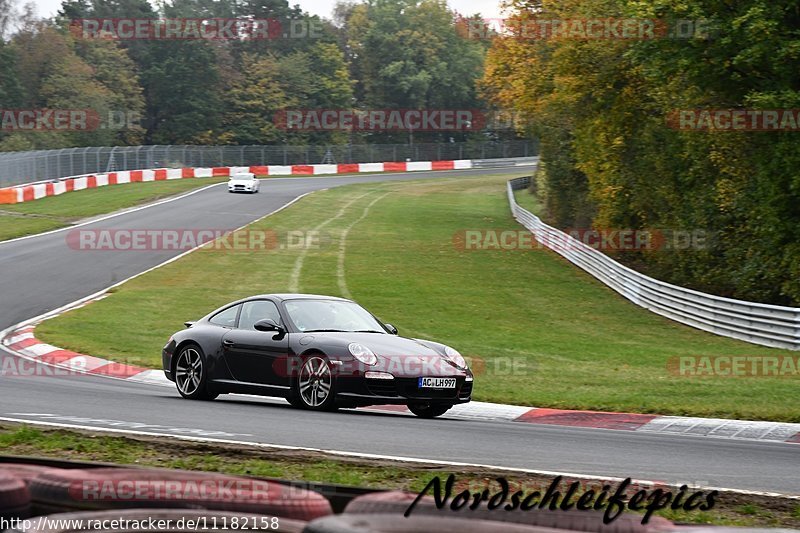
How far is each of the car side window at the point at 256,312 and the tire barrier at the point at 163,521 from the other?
26.9ft

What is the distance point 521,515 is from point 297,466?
348cm

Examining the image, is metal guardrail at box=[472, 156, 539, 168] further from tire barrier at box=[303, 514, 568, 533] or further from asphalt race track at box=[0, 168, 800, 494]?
tire barrier at box=[303, 514, 568, 533]

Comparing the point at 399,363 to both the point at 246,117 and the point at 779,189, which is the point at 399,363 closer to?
the point at 779,189

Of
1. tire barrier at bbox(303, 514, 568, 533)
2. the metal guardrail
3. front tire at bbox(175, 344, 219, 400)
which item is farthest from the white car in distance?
tire barrier at bbox(303, 514, 568, 533)

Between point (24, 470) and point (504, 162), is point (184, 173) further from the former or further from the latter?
point (24, 470)

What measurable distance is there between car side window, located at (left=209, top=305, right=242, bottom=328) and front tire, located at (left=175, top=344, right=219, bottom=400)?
0.41 meters

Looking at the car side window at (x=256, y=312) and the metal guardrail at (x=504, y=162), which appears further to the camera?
the metal guardrail at (x=504, y=162)

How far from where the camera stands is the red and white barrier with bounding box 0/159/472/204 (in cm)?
4922

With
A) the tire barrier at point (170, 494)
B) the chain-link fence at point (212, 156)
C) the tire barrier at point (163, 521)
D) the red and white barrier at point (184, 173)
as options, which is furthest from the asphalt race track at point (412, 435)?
the chain-link fence at point (212, 156)

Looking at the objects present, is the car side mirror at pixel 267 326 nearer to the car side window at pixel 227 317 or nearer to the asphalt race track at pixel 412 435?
the car side window at pixel 227 317

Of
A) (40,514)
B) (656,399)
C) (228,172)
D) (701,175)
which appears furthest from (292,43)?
(40,514)

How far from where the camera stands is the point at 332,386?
1177 cm

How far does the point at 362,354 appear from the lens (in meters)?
11.7

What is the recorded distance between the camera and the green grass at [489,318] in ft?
49.0
